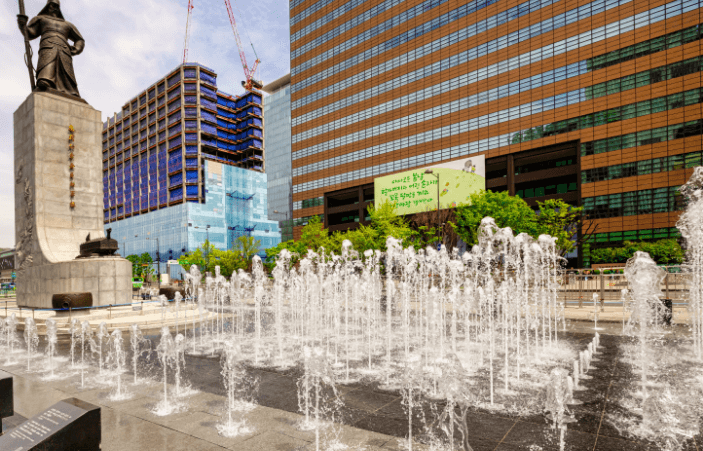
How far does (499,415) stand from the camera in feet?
17.9

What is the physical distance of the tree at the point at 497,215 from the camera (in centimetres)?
3344

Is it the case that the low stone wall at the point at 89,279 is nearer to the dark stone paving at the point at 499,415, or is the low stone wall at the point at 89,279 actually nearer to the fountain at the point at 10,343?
the fountain at the point at 10,343

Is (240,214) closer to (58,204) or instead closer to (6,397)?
(58,204)

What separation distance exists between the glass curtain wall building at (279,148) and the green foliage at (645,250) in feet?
277

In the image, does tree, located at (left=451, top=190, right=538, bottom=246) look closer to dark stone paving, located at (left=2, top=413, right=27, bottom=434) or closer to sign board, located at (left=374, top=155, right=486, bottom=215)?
sign board, located at (left=374, top=155, right=486, bottom=215)

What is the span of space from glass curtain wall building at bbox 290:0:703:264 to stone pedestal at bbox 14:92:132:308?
36129 mm

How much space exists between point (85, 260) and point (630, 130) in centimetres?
4516

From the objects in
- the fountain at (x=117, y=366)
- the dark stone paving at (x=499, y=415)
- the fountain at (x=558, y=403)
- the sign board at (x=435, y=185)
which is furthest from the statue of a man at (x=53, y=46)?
the sign board at (x=435, y=185)

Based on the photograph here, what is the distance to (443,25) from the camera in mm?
47969

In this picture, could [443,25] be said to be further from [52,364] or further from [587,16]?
[52,364]

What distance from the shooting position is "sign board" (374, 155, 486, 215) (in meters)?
44.0

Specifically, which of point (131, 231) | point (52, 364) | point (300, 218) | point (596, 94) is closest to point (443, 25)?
point (596, 94)

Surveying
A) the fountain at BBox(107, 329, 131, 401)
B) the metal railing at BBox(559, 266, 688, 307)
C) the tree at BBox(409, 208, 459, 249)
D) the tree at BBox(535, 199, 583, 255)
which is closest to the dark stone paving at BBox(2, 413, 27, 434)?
the fountain at BBox(107, 329, 131, 401)

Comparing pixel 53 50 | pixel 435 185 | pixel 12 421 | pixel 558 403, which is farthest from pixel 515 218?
pixel 53 50
